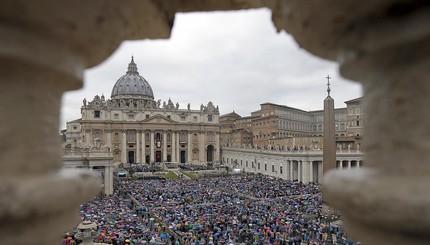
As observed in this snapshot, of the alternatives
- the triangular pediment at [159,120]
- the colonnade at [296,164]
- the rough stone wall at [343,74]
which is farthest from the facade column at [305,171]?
the rough stone wall at [343,74]

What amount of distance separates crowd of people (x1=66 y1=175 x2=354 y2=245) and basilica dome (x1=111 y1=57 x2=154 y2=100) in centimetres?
5068

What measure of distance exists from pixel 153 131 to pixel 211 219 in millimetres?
45952

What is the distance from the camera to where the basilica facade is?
59031 mm

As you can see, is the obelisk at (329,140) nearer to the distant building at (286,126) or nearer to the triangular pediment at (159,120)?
the distant building at (286,126)

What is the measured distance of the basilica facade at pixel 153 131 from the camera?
2324 inches

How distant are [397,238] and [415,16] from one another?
0.81m

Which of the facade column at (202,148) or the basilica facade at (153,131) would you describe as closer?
the basilica facade at (153,131)

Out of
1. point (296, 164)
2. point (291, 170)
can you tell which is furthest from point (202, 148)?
point (296, 164)

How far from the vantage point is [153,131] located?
6212 cm

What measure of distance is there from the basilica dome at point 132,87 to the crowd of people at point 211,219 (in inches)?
1995

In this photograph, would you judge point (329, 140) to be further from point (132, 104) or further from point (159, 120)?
point (132, 104)

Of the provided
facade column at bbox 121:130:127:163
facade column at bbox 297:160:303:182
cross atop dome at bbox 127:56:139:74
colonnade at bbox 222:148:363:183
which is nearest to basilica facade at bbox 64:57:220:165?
facade column at bbox 121:130:127:163

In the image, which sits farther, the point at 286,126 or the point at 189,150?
the point at 189,150

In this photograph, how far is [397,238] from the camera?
1208mm
